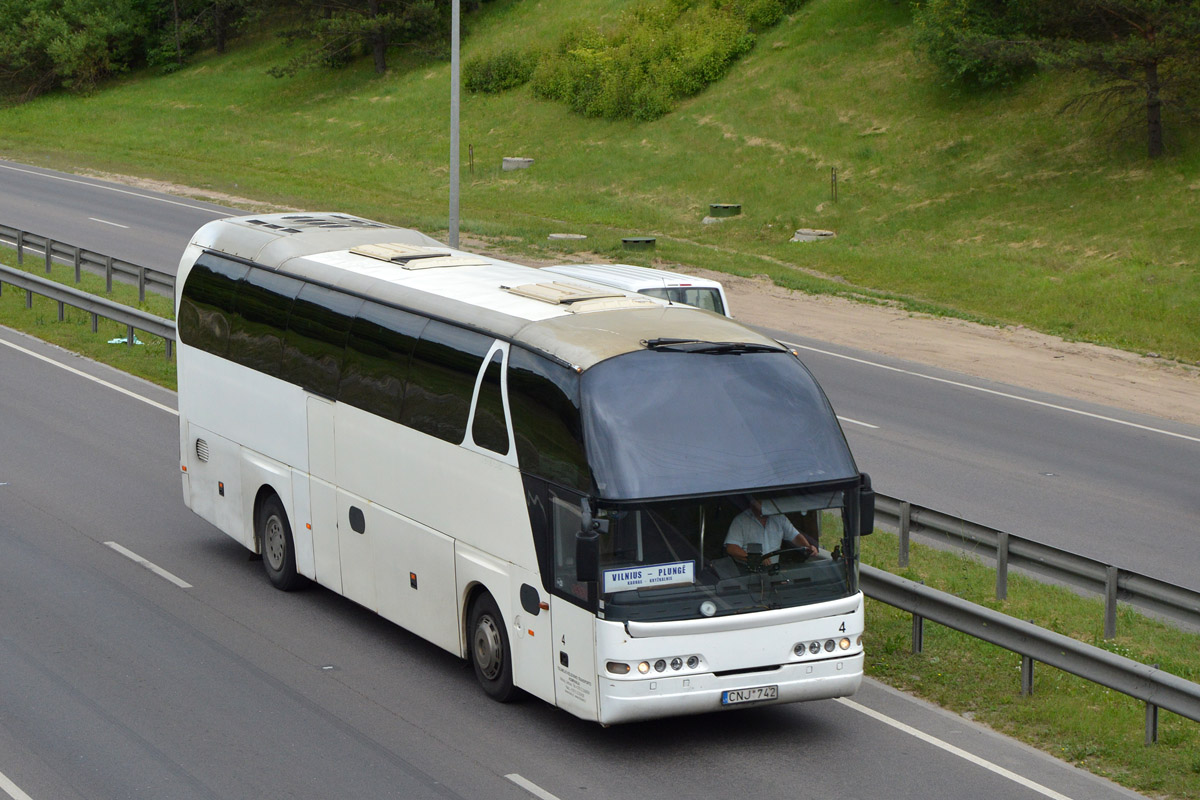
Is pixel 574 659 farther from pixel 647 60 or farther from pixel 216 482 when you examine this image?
pixel 647 60

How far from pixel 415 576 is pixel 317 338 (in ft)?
8.20

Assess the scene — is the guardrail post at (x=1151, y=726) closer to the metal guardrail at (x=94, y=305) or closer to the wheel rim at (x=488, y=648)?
the wheel rim at (x=488, y=648)

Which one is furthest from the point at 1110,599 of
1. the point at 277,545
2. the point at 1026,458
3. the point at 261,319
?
the point at 261,319

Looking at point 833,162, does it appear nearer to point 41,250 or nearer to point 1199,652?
point 41,250

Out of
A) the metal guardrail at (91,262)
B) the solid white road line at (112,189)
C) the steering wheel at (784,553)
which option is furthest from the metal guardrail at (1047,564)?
the solid white road line at (112,189)

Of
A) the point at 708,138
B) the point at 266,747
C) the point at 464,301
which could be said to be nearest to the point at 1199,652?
the point at 464,301

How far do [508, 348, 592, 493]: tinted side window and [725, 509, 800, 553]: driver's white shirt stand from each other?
3.26ft

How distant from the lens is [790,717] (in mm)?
9641

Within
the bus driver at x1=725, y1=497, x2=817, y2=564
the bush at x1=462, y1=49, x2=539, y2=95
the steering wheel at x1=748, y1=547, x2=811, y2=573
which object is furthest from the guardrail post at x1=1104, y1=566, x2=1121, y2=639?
the bush at x1=462, y1=49, x2=539, y2=95

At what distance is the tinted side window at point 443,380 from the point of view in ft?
32.5

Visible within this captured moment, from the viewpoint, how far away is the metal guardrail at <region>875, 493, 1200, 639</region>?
9922mm

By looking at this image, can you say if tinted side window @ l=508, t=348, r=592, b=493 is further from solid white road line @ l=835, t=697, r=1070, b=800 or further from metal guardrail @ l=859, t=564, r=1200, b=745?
metal guardrail @ l=859, t=564, r=1200, b=745

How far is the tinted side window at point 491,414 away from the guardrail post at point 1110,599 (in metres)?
4.78

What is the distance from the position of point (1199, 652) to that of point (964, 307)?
61.3ft
